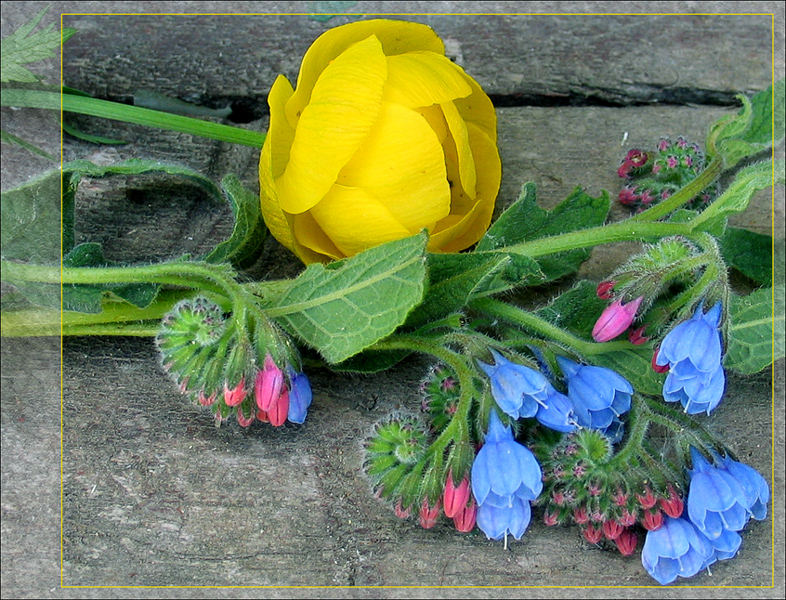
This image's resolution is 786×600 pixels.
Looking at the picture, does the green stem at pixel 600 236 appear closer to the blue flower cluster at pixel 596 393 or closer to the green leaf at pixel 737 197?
the green leaf at pixel 737 197

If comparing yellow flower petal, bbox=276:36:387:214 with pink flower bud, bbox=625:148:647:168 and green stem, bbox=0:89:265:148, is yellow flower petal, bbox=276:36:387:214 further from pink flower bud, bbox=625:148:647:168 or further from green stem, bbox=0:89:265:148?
pink flower bud, bbox=625:148:647:168

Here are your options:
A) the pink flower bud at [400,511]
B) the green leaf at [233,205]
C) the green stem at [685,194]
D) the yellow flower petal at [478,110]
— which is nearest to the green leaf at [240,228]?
the green leaf at [233,205]

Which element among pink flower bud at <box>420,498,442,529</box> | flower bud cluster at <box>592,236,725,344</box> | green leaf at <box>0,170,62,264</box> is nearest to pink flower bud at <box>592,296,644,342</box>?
flower bud cluster at <box>592,236,725,344</box>

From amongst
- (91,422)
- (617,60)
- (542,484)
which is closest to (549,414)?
(542,484)

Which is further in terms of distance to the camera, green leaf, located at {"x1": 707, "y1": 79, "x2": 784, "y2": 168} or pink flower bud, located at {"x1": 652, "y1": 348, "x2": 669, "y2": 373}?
green leaf, located at {"x1": 707, "y1": 79, "x2": 784, "y2": 168}

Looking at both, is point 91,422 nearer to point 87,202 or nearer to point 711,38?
point 87,202

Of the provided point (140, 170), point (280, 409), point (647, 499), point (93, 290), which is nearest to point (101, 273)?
point (93, 290)

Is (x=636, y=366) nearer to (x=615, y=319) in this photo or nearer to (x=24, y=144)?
(x=615, y=319)
